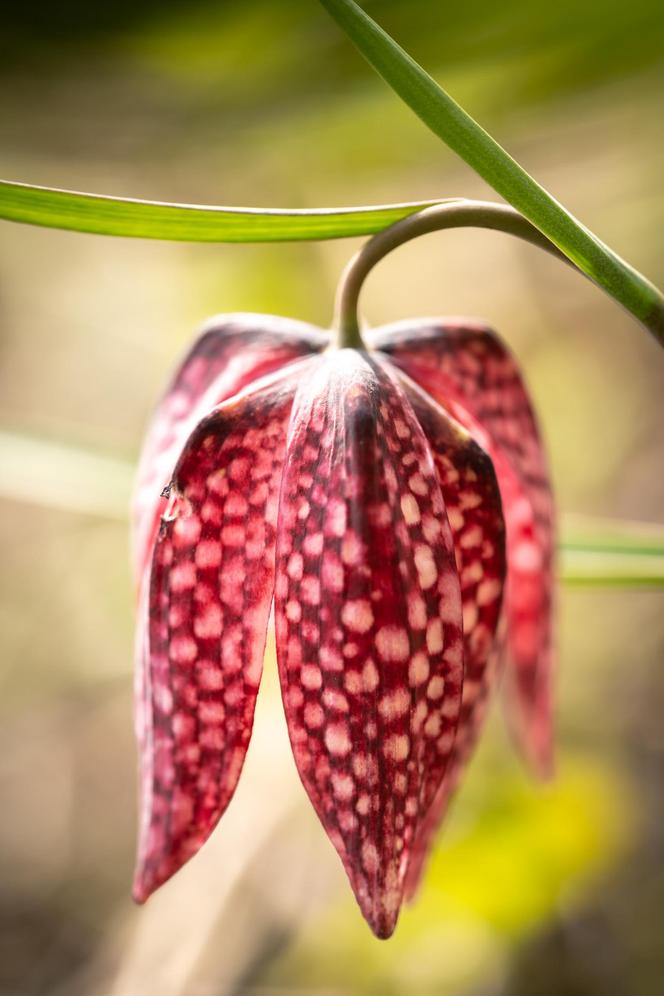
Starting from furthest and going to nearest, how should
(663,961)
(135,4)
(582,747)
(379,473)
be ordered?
1. (582,747)
2. (663,961)
3. (135,4)
4. (379,473)

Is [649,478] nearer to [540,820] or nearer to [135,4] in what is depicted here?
[540,820]

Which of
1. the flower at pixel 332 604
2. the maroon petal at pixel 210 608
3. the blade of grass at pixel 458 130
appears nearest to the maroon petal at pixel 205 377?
the flower at pixel 332 604

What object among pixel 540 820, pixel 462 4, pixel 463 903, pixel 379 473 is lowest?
pixel 463 903

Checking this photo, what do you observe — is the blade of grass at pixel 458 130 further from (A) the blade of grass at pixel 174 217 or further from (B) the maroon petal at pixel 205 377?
(B) the maroon petal at pixel 205 377

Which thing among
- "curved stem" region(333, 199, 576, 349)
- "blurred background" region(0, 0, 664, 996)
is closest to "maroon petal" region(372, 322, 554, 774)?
"curved stem" region(333, 199, 576, 349)

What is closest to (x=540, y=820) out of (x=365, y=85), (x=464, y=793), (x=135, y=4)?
(x=464, y=793)

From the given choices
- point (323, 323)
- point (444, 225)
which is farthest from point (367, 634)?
point (323, 323)

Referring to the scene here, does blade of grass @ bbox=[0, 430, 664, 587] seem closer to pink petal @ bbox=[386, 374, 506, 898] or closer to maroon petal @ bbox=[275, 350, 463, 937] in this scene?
pink petal @ bbox=[386, 374, 506, 898]
